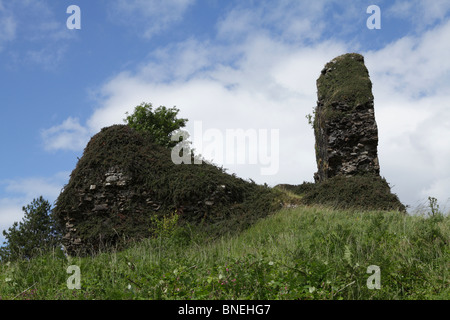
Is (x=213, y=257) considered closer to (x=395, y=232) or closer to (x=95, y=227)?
(x=395, y=232)

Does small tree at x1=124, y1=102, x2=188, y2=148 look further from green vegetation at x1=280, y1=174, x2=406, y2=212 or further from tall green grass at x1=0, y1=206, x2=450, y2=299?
tall green grass at x1=0, y1=206, x2=450, y2=299

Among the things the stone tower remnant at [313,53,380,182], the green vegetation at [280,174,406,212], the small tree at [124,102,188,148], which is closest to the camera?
the green vegetation at [280,174,406,212]

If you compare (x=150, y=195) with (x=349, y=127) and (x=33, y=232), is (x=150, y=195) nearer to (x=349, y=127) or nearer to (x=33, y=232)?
(x=33, y=232)

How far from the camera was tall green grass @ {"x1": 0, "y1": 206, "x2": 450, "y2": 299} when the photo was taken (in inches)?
195

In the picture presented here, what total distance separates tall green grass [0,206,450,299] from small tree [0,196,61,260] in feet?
25.1

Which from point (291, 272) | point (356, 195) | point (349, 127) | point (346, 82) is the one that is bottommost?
point (291, 272)

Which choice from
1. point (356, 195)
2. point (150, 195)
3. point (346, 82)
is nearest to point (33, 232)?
point (150, 195)

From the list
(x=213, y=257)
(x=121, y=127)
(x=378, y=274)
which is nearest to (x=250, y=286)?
(x=378, y=274)

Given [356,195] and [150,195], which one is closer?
[150,195]

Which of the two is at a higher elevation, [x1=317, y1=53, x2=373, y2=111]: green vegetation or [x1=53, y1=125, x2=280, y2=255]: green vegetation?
[x1=317, y1=53, x2=373, y2=111]: green vegetation

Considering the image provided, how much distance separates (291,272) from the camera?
16.9ft

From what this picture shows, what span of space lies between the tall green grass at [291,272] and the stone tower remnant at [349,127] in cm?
1067

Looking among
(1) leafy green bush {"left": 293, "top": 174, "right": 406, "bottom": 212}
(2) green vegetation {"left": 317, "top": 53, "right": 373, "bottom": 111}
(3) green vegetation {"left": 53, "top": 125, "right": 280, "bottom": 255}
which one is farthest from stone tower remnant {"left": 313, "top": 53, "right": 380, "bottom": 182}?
(3) green vegetation {"left": 53, "top": 125, "right": 280, "bottom": 255}

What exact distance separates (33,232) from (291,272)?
14.1 m
